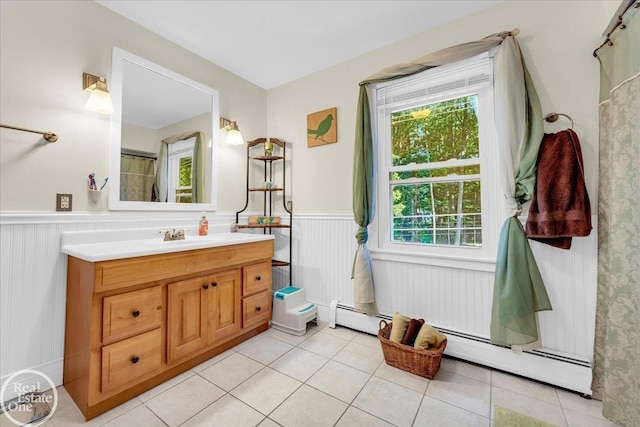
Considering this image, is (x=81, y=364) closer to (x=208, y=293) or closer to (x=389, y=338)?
(x=208, y=293)

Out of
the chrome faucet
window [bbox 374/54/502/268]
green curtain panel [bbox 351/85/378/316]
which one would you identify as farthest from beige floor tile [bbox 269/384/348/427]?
the chrome faucet

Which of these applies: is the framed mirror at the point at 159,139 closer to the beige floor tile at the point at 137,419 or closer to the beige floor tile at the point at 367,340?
the beige floor tile at the point at 137,419

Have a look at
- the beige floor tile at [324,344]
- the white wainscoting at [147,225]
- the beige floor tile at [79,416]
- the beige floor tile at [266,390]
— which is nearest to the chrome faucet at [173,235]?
the white wainscoting at [147,225]

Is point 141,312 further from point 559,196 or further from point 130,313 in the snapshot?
point 559,196

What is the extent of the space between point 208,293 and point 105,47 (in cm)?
192

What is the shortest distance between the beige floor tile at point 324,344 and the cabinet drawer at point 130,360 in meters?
1.05

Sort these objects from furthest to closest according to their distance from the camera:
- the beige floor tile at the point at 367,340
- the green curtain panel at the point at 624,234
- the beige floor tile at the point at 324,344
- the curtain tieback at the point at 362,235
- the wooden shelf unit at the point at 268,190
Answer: the wooden shelf unit at the point at 268,190 → the curtain tieback at the point at 362,235 → the beige floor tile at the point at 367,340 → the beige floor tile at the point at 324,344 → the green curtain panel at the point at 624,234

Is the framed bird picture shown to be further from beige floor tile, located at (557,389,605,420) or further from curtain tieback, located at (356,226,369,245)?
beige floor tile, located at (557,389,605,420)

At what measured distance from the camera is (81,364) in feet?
4.68


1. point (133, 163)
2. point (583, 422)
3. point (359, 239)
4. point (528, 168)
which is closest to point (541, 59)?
point (528, 168)

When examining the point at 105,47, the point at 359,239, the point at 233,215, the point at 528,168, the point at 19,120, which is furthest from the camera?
the point at 233,215

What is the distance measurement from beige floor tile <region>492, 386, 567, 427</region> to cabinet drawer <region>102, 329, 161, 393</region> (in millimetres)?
1966

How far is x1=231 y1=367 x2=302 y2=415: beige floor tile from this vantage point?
1479 millimetres

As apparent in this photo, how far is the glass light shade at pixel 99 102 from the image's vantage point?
171 centimetres
